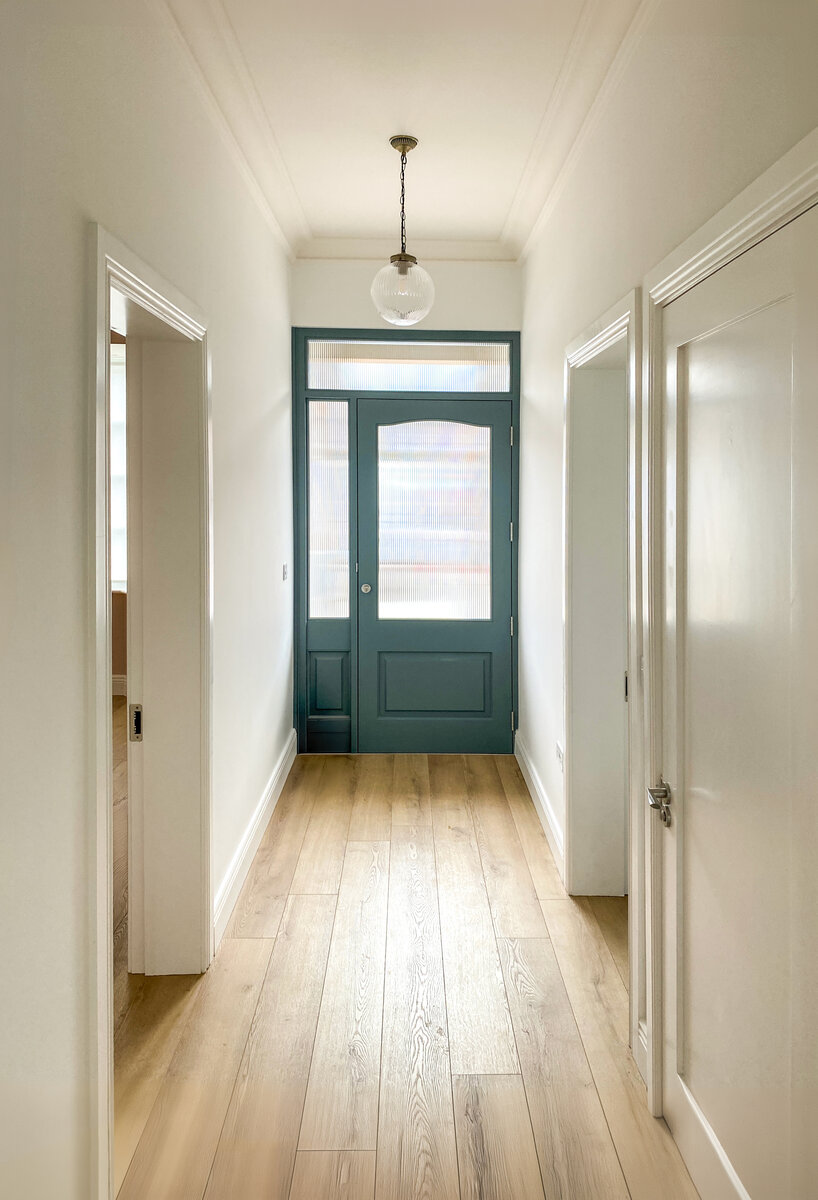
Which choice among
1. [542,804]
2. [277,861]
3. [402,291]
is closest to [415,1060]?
[277,861]

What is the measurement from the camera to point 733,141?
1610mm

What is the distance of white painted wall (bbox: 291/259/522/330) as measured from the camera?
474 cm

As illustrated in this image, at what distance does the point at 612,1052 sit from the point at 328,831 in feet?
6.04

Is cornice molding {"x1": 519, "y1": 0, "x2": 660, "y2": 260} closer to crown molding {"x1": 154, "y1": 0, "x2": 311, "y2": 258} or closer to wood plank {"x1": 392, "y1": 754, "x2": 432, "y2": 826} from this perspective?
crown molding {"x1": 154, "y1": 0, "x2": 311, "y2": 258}

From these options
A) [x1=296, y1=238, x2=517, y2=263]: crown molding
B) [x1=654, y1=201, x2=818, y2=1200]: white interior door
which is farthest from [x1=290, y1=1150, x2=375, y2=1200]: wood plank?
[x1=296, y1=238, x2=517, y2=263]: crown molding

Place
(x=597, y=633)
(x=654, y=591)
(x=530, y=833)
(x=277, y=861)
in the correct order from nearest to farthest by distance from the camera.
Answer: (x=654, y=591), (x=597, y=633), (x=277, y=861), (x=530, y=833)

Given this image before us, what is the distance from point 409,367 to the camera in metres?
4.84

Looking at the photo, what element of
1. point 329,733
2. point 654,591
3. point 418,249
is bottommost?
point 329,733

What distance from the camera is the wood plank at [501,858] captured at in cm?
302

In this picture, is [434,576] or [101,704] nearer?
[101,704]

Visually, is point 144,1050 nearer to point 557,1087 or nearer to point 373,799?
point 557,1087

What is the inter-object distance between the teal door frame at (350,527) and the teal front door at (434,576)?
0.04 meters

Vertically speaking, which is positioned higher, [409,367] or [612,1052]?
[409,367]

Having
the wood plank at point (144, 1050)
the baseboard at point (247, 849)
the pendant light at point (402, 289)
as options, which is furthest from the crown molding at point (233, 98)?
the wood plank at point (144, 1050)
